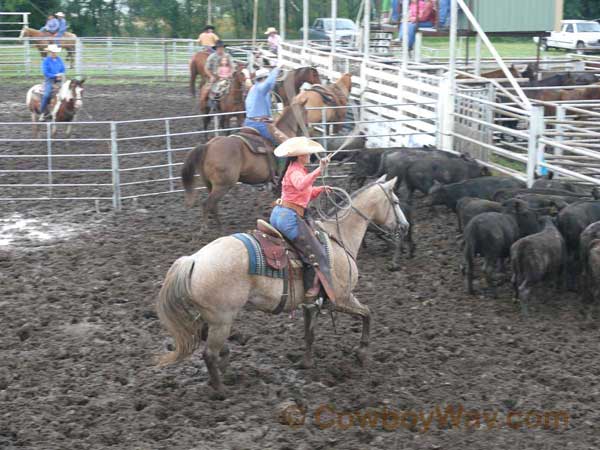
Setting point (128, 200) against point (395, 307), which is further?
point (128, 200)

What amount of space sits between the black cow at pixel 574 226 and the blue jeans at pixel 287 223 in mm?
3473

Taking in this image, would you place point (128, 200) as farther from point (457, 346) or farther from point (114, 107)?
point (114, 107)

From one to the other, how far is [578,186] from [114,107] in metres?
12.6

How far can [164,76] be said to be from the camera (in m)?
28.5

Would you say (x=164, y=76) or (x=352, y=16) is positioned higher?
(x=352, y=16)

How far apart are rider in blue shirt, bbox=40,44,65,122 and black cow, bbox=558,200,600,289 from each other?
36.6ft

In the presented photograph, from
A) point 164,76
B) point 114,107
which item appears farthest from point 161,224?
point 164,76

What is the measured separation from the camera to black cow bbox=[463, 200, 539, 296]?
855 cm

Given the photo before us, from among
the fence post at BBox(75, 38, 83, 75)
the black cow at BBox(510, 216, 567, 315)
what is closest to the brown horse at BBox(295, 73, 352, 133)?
the black cow at BBox(510, 216, 567, 315)

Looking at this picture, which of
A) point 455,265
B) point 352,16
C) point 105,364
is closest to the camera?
point 105,364

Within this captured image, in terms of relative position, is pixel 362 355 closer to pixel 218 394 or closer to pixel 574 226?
pixel 218 394

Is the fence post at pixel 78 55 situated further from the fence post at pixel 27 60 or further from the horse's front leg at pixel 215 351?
the horse's front leg at pixel 215 351

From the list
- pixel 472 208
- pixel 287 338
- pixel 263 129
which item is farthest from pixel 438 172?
pixel 287 338

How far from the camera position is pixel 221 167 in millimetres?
10570
